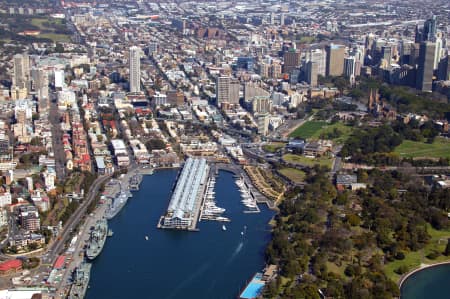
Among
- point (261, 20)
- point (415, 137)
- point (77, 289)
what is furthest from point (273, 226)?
point (261, 20)

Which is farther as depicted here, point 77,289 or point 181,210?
point 181,210

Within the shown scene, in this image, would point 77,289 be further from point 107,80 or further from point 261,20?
point 261,20

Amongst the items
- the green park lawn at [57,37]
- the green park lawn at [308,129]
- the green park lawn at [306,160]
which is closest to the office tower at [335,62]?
the green park lawn at [308,129]

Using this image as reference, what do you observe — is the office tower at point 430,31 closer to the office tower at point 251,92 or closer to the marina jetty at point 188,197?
the office tower at point 251,92

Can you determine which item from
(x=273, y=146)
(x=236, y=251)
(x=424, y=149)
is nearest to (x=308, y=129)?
(x=273, y=146)

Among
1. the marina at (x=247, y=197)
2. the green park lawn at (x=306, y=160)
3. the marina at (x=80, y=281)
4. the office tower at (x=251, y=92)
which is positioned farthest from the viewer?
the office tower at (x=251, y=92)

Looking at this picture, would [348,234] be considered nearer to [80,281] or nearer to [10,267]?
[80,281]
